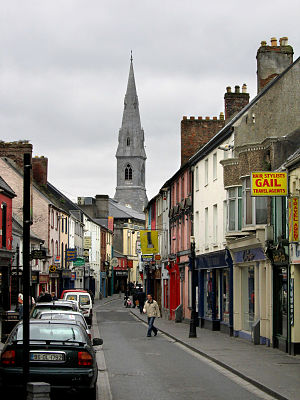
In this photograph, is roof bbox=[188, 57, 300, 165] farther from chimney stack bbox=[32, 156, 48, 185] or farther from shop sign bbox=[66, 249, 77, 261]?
chimney stack bbox=[32, 156, 48, 185]

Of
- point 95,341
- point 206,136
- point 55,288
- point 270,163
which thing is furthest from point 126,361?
point 55,288

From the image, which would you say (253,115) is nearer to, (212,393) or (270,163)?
(270,163)

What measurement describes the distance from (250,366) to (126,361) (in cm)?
383

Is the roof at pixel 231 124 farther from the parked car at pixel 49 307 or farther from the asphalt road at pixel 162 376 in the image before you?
the parked car at pixel 49 307

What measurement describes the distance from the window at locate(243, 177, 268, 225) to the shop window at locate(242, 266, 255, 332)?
2977 mm

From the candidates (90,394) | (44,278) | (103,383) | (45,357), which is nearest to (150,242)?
(44,278)

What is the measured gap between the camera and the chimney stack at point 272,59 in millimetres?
33156

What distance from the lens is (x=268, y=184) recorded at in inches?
881

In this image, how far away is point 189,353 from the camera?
2409cm

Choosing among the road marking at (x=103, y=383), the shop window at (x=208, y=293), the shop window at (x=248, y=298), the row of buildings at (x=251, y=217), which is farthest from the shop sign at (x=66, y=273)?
the road marking at (x=103, y=383)

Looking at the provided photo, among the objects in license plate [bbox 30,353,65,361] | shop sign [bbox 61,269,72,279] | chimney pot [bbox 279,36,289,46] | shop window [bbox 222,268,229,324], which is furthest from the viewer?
shop sign [bbox 61,269,72,279]

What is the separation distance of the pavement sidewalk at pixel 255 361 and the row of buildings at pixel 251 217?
80 centimetres

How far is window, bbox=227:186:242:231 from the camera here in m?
29.0

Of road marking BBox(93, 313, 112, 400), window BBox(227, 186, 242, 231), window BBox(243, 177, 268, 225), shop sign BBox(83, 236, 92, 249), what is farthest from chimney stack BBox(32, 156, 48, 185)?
road marking BBox(93, 313, 112, 400)
